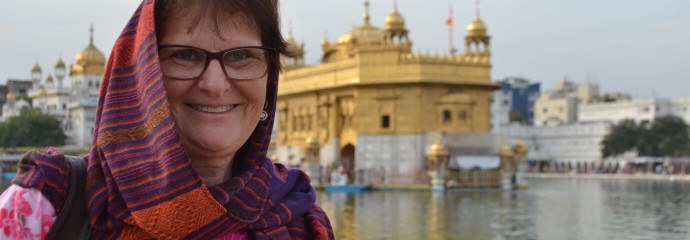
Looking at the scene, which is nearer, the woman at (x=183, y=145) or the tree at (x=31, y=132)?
the woman at (x=183, y=145)

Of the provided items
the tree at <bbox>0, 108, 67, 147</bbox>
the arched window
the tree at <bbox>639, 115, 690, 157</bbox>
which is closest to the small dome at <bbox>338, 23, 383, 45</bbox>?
the arched window

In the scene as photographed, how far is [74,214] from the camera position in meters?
1.60

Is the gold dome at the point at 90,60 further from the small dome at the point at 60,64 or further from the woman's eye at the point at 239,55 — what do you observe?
the woman's eye at the point at 239,55

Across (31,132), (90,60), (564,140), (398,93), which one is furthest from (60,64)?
(398,93)

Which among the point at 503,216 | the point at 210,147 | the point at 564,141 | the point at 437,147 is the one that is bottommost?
the point at 503,216

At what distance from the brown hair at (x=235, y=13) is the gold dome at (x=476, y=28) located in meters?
29.6

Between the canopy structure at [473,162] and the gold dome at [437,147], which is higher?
the gold dome at [437,147]

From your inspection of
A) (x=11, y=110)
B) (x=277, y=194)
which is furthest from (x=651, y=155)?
(x=277, y=194)

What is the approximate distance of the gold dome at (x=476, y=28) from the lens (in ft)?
102

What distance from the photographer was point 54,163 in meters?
1.59

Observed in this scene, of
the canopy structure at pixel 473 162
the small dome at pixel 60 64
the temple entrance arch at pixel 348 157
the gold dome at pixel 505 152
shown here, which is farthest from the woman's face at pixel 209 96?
the small dome at pixel 60 64

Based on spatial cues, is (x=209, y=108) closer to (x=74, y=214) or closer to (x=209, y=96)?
(x=209, y=96)

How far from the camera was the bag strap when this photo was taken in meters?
1.56

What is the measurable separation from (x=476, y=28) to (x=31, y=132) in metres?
29.1
